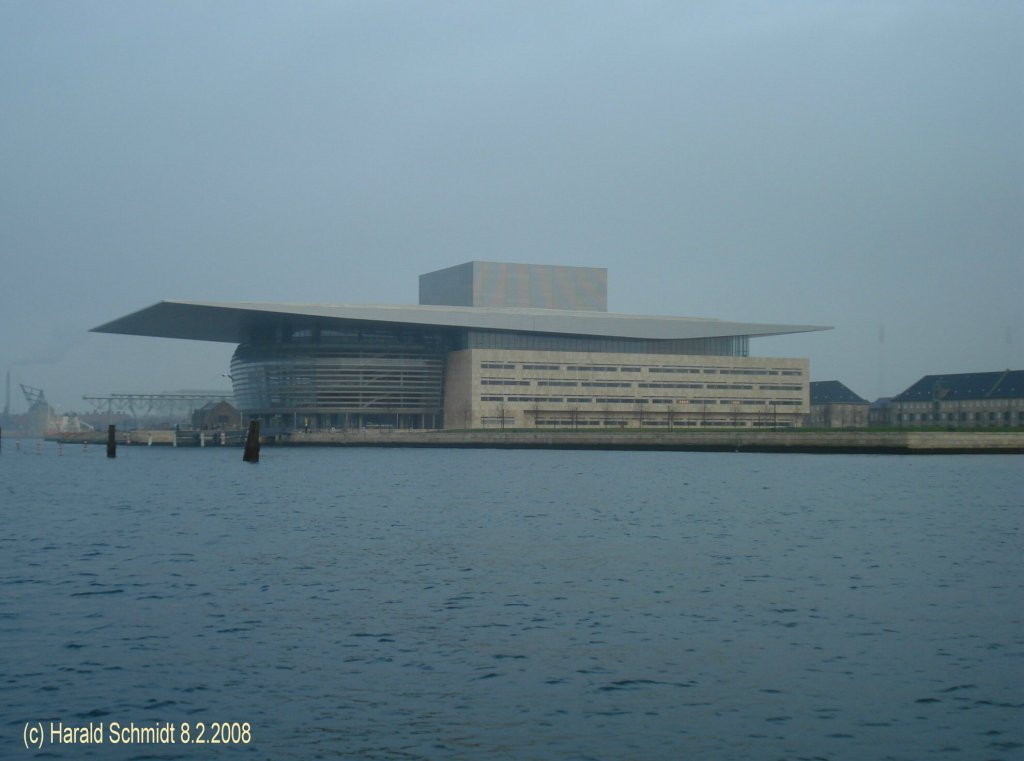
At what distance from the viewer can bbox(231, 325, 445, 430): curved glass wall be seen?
116000mm

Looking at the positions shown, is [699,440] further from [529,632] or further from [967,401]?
[529,632]

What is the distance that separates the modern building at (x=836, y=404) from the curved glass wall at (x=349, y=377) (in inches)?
1641

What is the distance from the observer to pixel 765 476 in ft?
153

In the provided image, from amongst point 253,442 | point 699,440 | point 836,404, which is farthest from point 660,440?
point 836,404

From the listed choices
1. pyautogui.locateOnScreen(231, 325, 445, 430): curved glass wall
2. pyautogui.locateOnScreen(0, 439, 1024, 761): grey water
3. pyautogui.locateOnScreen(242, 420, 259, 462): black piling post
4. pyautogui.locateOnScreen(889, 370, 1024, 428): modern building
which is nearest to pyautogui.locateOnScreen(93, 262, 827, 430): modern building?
pyautogui.locateOnScreen(231, 325, 445, 430): curved glass wall

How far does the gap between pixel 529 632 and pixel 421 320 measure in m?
98.4

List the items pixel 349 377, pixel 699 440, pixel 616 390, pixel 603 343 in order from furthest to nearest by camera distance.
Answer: pixel 603 343 < pixel 349 377 < pixel 616 390 < pixel 699 440

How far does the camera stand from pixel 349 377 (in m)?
116

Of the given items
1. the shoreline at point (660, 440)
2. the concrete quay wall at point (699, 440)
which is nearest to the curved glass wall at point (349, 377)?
the shoreline at point (660, 440)

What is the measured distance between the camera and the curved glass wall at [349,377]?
4567 inches

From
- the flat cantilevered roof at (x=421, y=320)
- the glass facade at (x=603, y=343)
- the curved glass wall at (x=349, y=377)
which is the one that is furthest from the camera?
the curved glass wall at (x=349, y=377)

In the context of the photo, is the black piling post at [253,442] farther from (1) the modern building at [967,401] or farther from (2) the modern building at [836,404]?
(2) the modern building at [836,404]

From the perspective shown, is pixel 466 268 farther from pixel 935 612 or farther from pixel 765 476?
pixel 935 612

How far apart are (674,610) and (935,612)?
3.33 m
